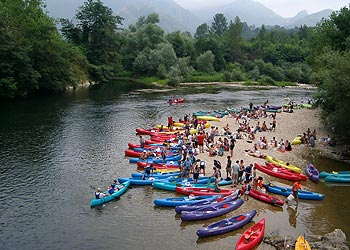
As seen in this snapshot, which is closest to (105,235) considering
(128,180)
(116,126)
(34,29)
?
(128,180)

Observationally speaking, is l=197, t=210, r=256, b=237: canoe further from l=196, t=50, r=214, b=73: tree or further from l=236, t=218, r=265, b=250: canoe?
l=196, t=50, r=214, b=73: tree

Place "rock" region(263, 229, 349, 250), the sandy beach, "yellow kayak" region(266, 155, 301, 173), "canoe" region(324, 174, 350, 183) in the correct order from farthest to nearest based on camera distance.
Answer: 1. the sandy beach
2. "yellow kayak" region(266, 155, 301, 173)
3. "canoe" region(324, 174, 350, 183)
4. "rock" region(263, 229, 349, 250)

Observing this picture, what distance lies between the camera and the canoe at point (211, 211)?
20.9 m

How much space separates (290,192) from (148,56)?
278ft

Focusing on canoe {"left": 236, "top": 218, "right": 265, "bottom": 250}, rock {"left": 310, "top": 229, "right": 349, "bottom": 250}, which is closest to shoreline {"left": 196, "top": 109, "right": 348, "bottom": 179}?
canoe {"left": 236, "top": 218, "right": 265, "bottom": 250}

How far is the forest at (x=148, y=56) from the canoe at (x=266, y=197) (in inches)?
473

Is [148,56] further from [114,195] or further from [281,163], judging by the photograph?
[114,195]

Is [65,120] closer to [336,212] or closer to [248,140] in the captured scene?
[248,140]

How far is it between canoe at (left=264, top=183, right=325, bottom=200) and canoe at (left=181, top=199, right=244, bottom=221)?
316cm

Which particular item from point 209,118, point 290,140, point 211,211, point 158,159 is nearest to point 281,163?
point 290,140

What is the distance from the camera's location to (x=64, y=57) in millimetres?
75500

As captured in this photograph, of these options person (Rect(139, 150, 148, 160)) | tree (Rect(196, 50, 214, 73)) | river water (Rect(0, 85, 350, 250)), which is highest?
tree (Rect(196, 50, 214, 73))

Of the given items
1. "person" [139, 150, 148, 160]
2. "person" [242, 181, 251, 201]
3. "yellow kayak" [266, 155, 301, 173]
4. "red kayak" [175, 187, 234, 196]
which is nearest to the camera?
"person" [242, 181, 251, 201]

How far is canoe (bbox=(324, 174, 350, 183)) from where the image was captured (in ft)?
87.2
